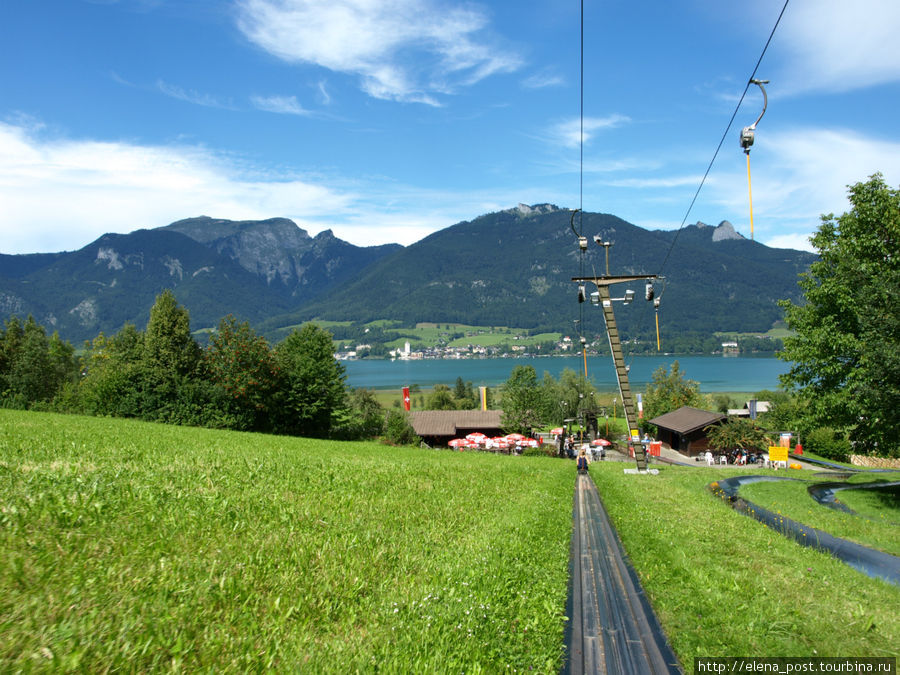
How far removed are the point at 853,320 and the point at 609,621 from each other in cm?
2356

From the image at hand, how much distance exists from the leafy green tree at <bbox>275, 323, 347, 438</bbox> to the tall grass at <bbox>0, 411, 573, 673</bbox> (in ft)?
148

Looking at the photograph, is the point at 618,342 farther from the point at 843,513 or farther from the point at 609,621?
the point at 609,621

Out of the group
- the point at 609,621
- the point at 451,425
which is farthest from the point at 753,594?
the point at 451,425

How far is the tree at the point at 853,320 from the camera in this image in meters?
20.5

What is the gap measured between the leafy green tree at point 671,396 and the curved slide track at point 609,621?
288ft

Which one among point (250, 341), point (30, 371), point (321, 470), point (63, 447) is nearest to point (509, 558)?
point (321, 470)

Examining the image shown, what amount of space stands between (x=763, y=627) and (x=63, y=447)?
46.9ft

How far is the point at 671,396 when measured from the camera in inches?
3745

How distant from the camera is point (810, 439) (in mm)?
63406

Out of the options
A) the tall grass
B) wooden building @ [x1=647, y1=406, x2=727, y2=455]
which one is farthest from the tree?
wooden building @ [x1=647, y1=406, x2=727, y2=455]

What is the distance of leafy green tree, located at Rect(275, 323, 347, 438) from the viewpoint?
5556 centimetres

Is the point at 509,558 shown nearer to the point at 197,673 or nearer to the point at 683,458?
the point at 197,673

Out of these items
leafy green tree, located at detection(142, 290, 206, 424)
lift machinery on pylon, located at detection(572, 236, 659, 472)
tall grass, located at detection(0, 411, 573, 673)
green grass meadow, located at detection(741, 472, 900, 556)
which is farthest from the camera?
leafy green tree, located at detection(142, 290, 206, 424)

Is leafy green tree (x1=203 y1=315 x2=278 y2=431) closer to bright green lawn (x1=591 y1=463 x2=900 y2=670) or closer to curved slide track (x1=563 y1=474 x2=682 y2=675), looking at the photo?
bright green lawn (x1=591 y1=463 x2=900 y2=670)
